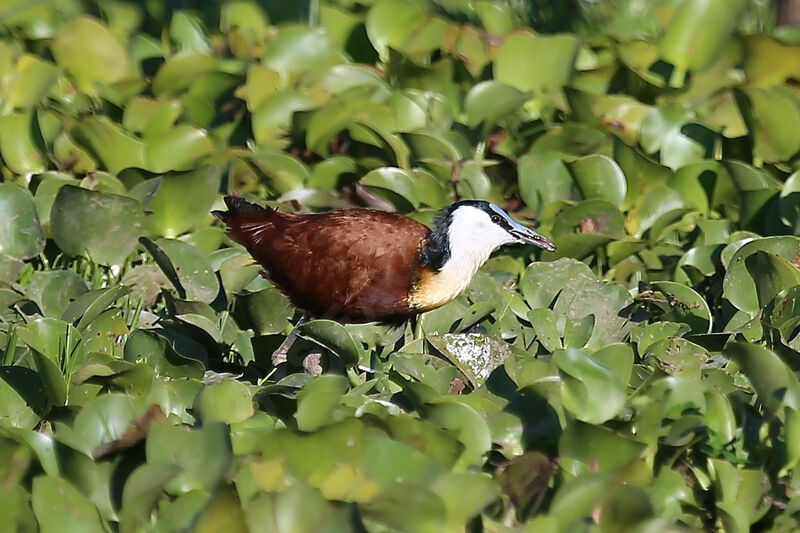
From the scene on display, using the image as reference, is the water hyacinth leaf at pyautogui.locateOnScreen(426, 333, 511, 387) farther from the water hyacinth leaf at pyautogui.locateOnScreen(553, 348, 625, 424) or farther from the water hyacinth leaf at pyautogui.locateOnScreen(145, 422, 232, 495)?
the water hyacinth leaf at pyautogui.locateOnScreen(145, 422, 232, 495)

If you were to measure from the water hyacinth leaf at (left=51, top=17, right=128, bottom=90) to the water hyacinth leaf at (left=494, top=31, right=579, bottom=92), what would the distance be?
1874 mm

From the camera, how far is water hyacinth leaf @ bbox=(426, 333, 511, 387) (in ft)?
11.8

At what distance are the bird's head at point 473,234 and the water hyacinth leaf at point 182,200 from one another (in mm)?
988

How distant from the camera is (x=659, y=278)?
4.73 m

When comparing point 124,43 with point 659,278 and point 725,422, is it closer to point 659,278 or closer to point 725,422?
point 659,278

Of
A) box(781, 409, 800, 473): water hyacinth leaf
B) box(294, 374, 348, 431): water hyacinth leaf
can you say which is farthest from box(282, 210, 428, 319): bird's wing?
box(781, 409, 800, 473): water hyacinth leaf

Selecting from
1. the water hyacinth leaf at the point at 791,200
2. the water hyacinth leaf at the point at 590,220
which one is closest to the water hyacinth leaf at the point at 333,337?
the water hyacinth leaf at the point at 590,220

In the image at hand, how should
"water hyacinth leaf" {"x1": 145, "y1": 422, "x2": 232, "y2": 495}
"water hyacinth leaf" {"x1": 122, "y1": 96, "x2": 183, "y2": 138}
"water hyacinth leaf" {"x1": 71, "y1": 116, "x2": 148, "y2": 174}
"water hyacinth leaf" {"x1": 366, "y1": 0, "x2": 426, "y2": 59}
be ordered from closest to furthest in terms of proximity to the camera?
1. "water hyacinth leaf" {"x1": 145, "y1": 422, "x2": 232, "y2": 495}
2. "water hyacinth leaf" {"x1": 71, "y1": 116, "x2": 148, "y2": 174}
3. "water hyacinth leaf" {"x1": 122, "y1": 96, "x2": 183, "y2": 138}
4. "water hyacinth leaf" {"x1": 366, "y1": 0, "x2": 426, "y2": 59}

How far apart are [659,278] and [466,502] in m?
2.24

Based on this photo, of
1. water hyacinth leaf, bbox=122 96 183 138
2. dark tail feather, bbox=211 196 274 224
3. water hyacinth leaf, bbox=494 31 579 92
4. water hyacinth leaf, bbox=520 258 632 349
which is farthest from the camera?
water hyacinth leaf, bbox=494 31 579 92

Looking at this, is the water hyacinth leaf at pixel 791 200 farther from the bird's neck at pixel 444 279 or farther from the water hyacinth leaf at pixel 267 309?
the water hyacinth leaf at pixel 267 309

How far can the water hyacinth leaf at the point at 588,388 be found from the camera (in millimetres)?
2984

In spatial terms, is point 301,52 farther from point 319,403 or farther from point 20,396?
point 319,403

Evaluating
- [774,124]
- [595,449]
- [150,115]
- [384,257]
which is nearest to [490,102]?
[774,124]
